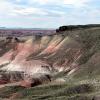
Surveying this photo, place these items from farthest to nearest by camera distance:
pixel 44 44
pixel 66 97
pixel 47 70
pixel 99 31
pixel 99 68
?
pixel 44 44, pixel 99 31, pixel 47 70, pixel 99 68, pixel 66 97

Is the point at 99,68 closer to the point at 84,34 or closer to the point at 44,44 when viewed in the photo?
the point at 84,34

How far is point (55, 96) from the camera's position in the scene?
27250mm

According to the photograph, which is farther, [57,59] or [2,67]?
[2,67]

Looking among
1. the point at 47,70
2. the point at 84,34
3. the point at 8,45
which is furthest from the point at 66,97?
the point at 8,45

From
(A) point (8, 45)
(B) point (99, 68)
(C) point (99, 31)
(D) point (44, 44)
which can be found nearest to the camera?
(B) point (99, 68)

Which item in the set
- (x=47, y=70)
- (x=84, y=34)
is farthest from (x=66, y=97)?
(x=84, y=34)

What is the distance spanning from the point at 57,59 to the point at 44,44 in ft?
24.9

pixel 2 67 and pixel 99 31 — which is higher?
pixel 99 31

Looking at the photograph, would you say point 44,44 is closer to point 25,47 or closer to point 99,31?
point 25,47

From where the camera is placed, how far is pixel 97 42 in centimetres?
4434

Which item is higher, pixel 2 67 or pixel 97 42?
pixel 97 42

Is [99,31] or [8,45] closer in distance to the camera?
[99,31]

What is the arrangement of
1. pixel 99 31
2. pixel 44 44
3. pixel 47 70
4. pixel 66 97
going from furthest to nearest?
pixel 44 44 < pixel 99 31 < pixel 47 70 < pixel 66 97

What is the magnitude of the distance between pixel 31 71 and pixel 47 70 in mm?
2413
